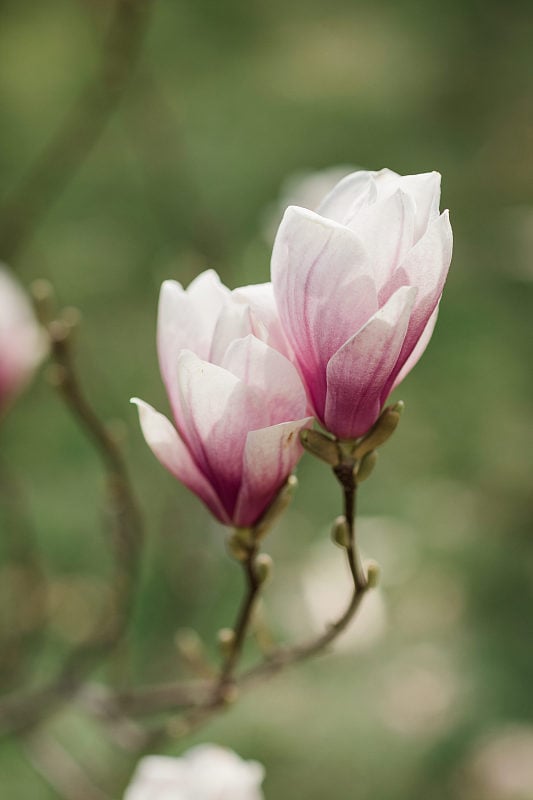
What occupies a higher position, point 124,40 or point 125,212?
point 124,40

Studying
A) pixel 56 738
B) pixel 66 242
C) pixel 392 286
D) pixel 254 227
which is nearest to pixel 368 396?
pixel 392 286

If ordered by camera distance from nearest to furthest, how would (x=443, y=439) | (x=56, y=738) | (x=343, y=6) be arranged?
(x=56, y=738) → (x=443, y=439) → (x=343, y=6)

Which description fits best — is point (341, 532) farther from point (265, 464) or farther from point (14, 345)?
point (14, 345)

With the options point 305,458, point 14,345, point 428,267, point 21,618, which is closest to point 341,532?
point 428,267

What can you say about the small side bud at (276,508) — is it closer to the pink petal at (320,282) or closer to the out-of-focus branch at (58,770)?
the pink petal at (320,282)

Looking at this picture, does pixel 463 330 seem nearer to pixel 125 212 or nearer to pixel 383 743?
pixel 125 212

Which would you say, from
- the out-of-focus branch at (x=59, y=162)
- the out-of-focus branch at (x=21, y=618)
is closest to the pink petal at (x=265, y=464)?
the out-of-focus branch at (x=21, y=618)

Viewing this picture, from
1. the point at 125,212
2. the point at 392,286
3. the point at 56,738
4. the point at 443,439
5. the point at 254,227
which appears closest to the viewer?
the point at 392,286

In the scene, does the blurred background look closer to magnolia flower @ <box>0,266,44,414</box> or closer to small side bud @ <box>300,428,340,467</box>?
magnolia flower @ <box>0,266,44,414</box>
